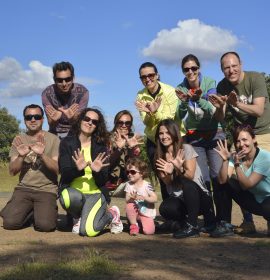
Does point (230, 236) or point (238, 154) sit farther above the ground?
point (238, 154)

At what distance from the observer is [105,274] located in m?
4.14

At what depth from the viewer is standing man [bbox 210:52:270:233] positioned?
20.0ft

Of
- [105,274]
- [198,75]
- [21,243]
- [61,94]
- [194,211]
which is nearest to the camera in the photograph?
[105,274]

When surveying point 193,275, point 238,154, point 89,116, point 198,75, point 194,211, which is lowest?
point 193,275

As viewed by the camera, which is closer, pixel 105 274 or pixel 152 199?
pixel 105 274

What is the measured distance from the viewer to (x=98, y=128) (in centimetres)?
672

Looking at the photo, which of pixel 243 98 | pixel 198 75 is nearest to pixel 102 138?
pixel 198 75

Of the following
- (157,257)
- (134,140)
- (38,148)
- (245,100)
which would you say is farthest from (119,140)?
(157,257)

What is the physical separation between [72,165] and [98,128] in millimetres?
691

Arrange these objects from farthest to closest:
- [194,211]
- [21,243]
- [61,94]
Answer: [61,94] < [194,211] < [21,243]

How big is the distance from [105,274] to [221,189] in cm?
266

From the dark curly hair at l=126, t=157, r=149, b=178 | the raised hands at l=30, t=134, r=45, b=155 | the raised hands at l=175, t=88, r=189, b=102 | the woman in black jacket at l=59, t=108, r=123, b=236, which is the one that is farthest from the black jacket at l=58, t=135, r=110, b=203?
the raised hands at l=175, t=88, r=189, b=102

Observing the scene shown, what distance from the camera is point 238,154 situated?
233 inches

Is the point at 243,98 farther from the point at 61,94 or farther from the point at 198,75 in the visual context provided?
the point at 61,94
